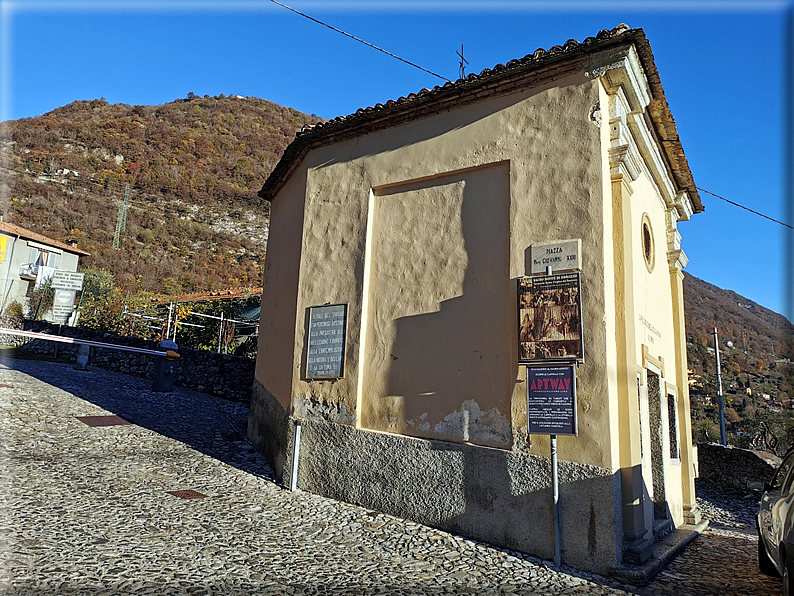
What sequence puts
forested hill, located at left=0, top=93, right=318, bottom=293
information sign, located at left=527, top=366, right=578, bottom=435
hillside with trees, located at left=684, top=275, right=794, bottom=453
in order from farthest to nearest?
forested hill, located at left=0, top=93, right=318, bottom=293 < hillside with trees, located at left=684, top=275, right=794, bottom=453 < information sign, located at left=527, top=366, right=578, bottom=435

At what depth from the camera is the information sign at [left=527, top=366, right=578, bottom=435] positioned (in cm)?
638

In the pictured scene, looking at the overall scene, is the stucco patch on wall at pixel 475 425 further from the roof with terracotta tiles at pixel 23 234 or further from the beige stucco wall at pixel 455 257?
the roof with terracotta tiles at pixel 23 234

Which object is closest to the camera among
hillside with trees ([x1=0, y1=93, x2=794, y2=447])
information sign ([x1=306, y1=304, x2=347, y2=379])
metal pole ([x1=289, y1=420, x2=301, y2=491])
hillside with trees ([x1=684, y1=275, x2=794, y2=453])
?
metal pole ([x1=289, y1=420, x2=301, y2=491])

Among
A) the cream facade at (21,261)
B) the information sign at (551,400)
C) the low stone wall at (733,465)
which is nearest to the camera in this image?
the information sign at (551,400)

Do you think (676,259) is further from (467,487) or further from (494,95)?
(467,487)

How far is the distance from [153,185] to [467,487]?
63727 millimetres

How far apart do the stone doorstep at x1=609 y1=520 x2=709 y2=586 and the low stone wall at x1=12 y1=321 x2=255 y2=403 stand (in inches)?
404

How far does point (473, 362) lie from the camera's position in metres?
7.23

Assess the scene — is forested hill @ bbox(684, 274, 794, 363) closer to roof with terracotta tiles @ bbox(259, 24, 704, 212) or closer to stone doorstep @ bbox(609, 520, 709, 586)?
stone doorstep @ bbox(609, 520, 709, 586)

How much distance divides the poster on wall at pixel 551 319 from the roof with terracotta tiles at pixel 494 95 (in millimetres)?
2589

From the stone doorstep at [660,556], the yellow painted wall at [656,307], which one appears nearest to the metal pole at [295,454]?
the stone doorstep at [660,556]

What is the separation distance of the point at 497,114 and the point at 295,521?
5544mm

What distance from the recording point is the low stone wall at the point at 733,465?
12320 millimetres

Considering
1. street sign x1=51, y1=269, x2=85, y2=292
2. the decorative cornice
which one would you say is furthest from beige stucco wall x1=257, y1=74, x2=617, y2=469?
street sign x1=51, y1=269, x2=85, y2=292
